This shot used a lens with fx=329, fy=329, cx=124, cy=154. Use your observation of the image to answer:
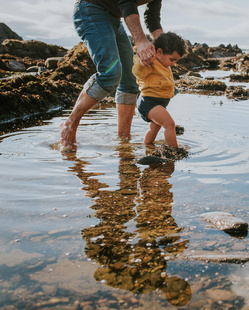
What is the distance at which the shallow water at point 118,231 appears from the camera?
168cm

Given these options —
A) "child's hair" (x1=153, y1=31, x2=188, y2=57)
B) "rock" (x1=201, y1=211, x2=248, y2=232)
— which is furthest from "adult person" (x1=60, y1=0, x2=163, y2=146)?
"rock" (x1=201, y1=211, x2=248, y2=232)

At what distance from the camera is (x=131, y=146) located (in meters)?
4.88

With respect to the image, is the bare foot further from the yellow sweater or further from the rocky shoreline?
the rocky shoreline

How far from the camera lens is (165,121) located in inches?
176

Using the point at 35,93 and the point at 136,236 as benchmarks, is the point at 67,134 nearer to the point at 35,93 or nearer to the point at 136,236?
the point at 136,236

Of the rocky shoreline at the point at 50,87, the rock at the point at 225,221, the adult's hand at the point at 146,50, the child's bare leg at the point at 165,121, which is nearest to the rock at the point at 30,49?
the rocky shoreline at the point at 50,87

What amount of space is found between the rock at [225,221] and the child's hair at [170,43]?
2.85 metres

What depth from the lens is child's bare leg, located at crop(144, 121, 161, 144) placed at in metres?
4.91

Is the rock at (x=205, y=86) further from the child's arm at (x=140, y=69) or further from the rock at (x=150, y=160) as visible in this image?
the rock at (x=150, y=160)

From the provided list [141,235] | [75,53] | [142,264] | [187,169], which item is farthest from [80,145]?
[75,53]

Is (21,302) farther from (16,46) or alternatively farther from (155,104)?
(16,46)

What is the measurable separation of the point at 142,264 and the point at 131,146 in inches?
120

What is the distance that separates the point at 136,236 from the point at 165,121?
250 centimetres

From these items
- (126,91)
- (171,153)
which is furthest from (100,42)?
(171,153)
